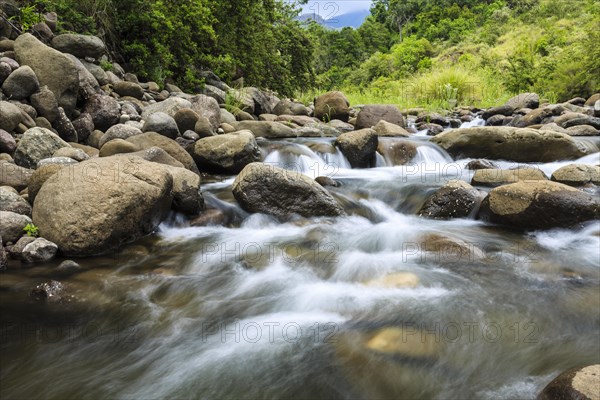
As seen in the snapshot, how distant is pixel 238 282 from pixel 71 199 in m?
1.70

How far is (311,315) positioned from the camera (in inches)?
121

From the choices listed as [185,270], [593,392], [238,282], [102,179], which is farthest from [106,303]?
[593,392]

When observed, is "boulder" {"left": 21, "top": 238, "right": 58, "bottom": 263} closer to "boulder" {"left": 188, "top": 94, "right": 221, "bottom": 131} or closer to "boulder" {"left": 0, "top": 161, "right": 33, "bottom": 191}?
"boulder" {"left": 0, "top": 161, "right": 33, "bottom": 191}

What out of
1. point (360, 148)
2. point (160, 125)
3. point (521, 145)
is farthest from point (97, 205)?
point (521, 145)

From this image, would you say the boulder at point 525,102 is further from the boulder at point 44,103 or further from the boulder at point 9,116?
the boulder at point 9,116

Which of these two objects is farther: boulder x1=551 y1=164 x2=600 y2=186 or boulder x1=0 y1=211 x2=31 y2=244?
boulder x1=551 y1=164 x2=600 y2=186

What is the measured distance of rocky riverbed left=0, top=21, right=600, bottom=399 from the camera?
8.02ft

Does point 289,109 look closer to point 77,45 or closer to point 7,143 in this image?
point 77,45

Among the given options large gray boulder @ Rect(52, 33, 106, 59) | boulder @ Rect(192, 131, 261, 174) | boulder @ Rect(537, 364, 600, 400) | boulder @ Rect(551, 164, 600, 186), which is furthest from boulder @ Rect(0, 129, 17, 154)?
boulder @ Rect(551, 164, 600, 186)

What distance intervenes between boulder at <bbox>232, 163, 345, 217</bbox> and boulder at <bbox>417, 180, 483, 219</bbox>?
136 cm

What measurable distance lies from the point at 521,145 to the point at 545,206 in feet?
9.84

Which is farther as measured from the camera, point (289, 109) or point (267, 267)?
point (289, 109)

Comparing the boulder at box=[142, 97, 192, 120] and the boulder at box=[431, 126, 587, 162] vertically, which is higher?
the boulder at box=[142, 97, 192, 120]

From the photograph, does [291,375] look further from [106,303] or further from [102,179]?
[102,179]
